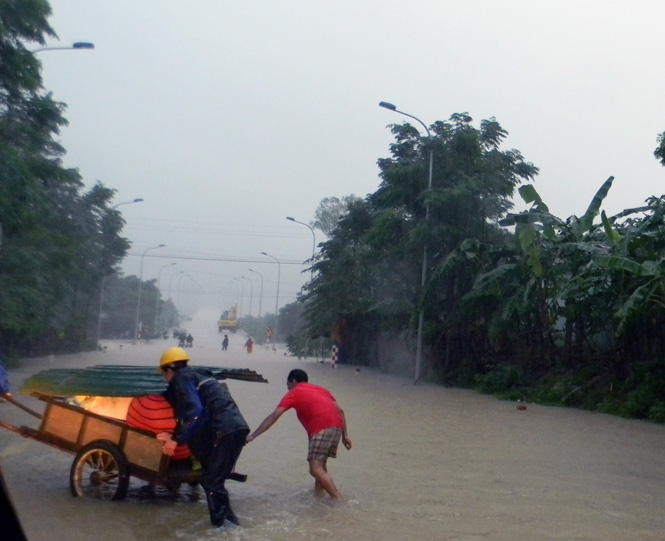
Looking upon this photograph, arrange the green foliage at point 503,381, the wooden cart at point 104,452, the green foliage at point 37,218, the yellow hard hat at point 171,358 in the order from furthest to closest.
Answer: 1. the green foliage at point 503,381
2. the green foliage at point 37,218
3. the wooden cart at point 104,452
4. the yellow hard hat at point 171,358

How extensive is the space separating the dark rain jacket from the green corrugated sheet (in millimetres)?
844

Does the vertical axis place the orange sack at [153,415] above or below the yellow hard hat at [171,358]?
below

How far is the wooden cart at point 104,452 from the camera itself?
8.38 m

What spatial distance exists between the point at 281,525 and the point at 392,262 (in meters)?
26.0

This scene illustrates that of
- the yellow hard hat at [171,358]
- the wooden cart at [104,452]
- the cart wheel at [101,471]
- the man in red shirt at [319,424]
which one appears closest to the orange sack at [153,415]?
the wooden cart at [104,452]

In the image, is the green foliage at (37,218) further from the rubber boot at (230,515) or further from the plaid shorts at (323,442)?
the rubber boot at (230,515)

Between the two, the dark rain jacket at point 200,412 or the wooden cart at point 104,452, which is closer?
the dark rain jacket at point 200,412

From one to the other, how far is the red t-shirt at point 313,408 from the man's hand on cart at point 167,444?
54.8 inches

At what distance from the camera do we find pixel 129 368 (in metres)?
10.5

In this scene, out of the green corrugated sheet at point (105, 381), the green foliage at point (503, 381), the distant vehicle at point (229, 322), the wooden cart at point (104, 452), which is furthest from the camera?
the distant vehicle at point (229, 322)

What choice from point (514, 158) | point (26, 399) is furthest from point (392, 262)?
point (26, 399)

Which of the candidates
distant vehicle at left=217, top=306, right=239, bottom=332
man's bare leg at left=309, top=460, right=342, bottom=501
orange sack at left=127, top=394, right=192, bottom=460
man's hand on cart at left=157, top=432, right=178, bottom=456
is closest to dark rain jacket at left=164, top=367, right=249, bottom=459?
man's hand on cart at left=157, top=432, right=178, bottom=456

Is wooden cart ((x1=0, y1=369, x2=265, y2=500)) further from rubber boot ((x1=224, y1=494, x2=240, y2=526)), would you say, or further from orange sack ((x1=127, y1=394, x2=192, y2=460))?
rubber boot ((x1=224, y1=494, x2=240, y2=526))

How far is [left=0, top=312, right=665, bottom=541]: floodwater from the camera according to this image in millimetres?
8023
